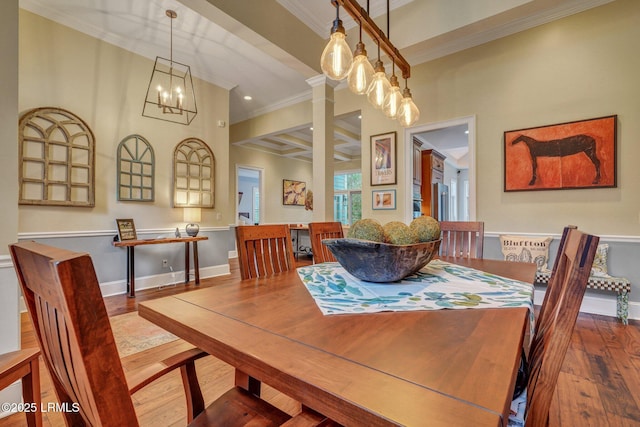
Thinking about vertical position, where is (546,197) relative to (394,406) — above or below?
above

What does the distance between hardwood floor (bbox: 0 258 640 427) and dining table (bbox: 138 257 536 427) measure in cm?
81

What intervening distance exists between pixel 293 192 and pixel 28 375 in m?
7.21

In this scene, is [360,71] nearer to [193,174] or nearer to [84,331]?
[84,331]

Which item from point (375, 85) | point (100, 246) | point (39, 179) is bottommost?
point (100, 246)

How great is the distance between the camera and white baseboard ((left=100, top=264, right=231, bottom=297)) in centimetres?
357

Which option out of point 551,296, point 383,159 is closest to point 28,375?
point 551,296

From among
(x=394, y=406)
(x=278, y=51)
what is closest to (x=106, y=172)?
(x=278, y=51)

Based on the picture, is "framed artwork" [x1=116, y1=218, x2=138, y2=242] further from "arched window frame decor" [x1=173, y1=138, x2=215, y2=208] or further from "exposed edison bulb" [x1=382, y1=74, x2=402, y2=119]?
"exposed edison bulb" [x1=382, y1=74, x2=402, y2=119]

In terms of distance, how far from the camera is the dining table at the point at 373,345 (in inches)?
18.0

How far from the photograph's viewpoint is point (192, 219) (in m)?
4.23

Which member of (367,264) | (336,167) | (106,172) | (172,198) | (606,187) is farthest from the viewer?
(336,167)

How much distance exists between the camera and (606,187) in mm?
2738

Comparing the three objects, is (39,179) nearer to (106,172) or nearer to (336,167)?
(106,172)

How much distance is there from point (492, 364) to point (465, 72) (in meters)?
3.79
